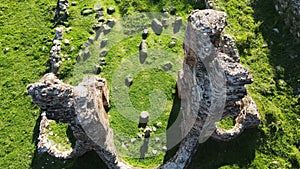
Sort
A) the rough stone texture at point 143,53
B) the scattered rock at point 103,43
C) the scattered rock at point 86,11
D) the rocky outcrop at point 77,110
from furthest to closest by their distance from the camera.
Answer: the scattered rock at point 86,11 < the scattered rock at point 103,43 < the rough stone texture at point 143,53 < the rocky outcrop at point 77,110

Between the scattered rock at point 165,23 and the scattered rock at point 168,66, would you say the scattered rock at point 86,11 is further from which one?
the scattered rock at point 168,66

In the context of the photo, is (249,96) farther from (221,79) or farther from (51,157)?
(51,157)

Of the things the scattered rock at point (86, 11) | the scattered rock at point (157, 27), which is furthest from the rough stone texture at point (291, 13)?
the scattered rock at point (86, 11)

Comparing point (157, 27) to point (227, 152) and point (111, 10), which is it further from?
point (227, 152)

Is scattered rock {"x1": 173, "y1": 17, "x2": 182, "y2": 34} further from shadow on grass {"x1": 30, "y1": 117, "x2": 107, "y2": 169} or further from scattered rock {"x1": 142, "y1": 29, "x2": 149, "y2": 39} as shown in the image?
shadow on grass {"x1": 30, "y1": 117, "x2": 107, "y2": 169}

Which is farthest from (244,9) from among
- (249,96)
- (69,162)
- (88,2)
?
(69,162)

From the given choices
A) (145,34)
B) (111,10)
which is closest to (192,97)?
(145,34)
